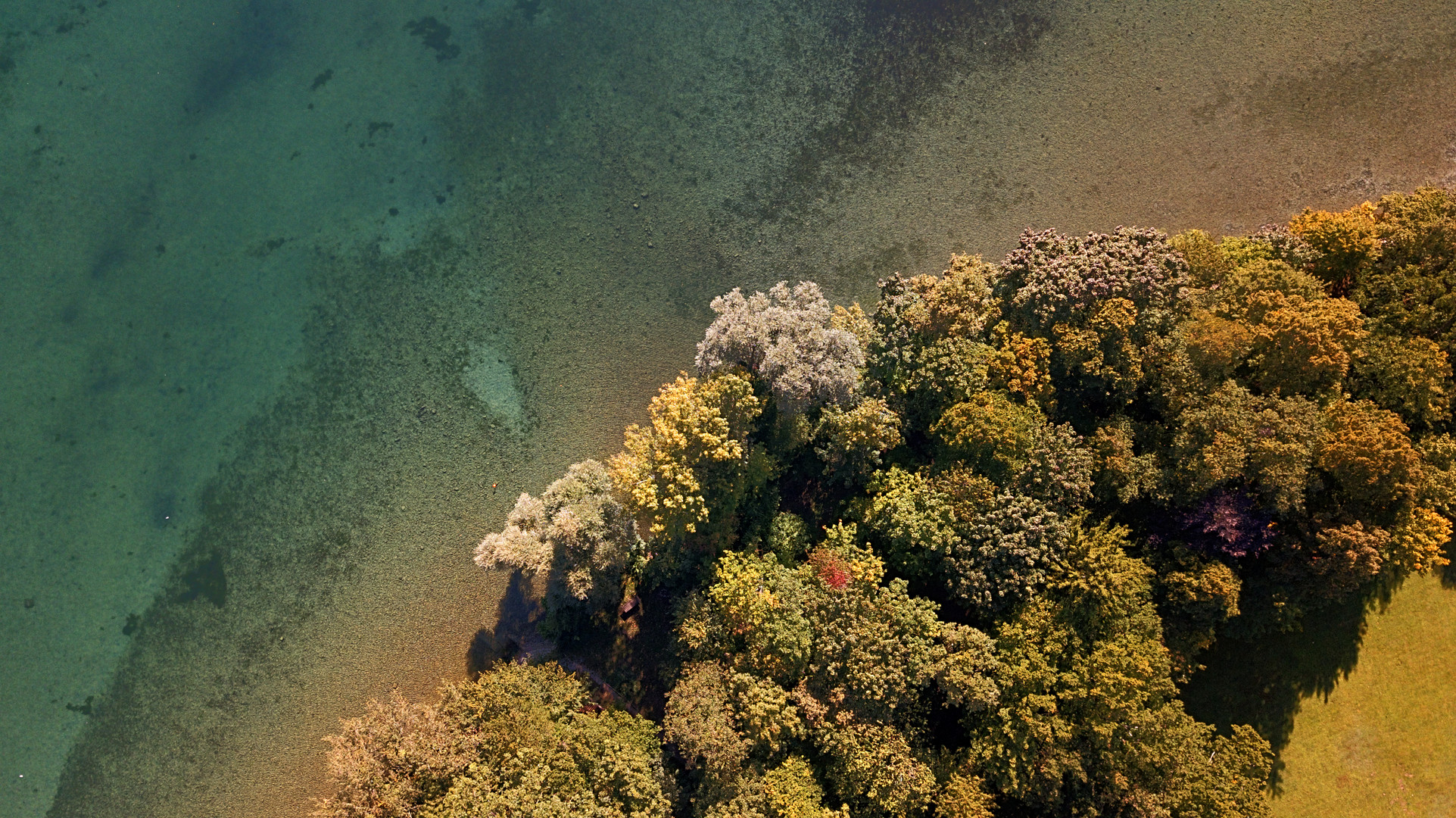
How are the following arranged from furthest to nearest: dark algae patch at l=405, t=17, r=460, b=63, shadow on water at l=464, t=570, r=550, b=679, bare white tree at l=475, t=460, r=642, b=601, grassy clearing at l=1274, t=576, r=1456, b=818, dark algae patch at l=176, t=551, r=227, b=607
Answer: dark algae patch at l=405, t=17, r=460, b=63, dark algae patch at l=176, t=551, r=227, b=607, shadow on water at l=464, t=570, r=550, b=679, grassy clearing at l=1274, t=576, r=1456, b=818, bare white tree at l=475, t=460, r=642, b=601

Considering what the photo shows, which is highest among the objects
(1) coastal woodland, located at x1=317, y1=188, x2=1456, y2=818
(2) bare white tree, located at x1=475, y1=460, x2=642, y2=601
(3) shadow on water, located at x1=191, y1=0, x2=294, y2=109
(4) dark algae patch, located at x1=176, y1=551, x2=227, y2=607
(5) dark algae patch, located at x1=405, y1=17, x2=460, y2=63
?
(3) shadow on water, located at x1=191, y1=0, x2=294, y2=109

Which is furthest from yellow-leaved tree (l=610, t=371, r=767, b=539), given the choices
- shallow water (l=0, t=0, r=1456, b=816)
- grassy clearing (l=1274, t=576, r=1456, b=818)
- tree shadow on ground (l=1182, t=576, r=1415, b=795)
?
grassy clearing (l=1274, t=576, r=1456, b=818)

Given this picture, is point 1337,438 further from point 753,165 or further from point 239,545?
point 239,545

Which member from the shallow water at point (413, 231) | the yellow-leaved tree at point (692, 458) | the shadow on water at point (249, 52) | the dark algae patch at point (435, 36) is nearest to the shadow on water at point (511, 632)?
the shallow water at point (413, 231)

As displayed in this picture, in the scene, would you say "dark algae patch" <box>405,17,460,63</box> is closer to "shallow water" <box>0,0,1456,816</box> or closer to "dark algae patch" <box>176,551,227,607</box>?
"shallow water" <box>0,0,1456,816</box>

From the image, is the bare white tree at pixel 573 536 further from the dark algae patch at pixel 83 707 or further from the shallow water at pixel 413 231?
the dark algae patch at pixel 83 707

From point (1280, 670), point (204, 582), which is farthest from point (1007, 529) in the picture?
point (204, 582)

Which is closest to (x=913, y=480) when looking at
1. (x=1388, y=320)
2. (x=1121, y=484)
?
(x=1121, y=484)
